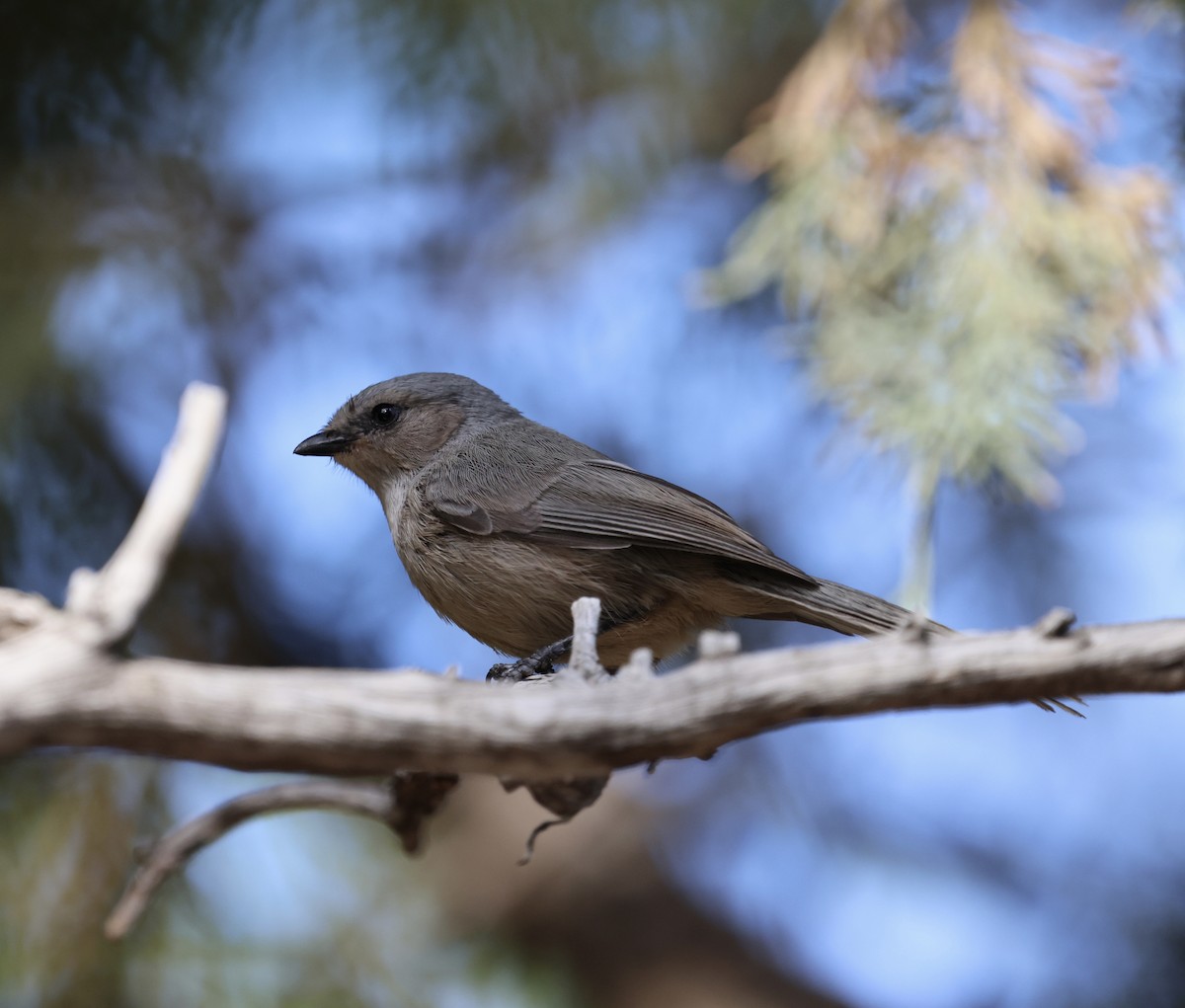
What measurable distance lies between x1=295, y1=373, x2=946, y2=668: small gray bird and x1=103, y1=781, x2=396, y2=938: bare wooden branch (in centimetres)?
84

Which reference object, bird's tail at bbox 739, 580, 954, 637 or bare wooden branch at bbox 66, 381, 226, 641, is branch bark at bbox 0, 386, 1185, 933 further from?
bird's tail at bbox 739, 580, 954, 637

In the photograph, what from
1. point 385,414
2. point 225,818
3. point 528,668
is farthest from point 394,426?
point 225,818

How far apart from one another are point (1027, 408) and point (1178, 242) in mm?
849

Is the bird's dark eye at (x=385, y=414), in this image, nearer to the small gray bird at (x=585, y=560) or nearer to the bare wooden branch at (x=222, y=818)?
the small gray bird at (x=585, y=560)

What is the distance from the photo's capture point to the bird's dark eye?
3.82m

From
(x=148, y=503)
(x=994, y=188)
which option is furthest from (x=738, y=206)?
(x=148, y=503)

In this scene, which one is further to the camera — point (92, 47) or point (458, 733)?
point (92, 47)

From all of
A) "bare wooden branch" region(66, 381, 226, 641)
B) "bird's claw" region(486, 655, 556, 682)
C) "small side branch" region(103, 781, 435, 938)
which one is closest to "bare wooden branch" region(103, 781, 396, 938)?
"small side branch" region(103, 781, 435, 938)

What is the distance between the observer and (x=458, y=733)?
1.81 metres

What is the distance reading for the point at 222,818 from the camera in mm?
2246

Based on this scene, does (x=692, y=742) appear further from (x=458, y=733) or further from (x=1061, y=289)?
(x=1061, y=289)

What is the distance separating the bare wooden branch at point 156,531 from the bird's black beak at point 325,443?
1.78 metres

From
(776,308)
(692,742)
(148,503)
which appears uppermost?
(776,308)

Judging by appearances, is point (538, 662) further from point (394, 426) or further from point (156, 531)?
point (156, 531)
